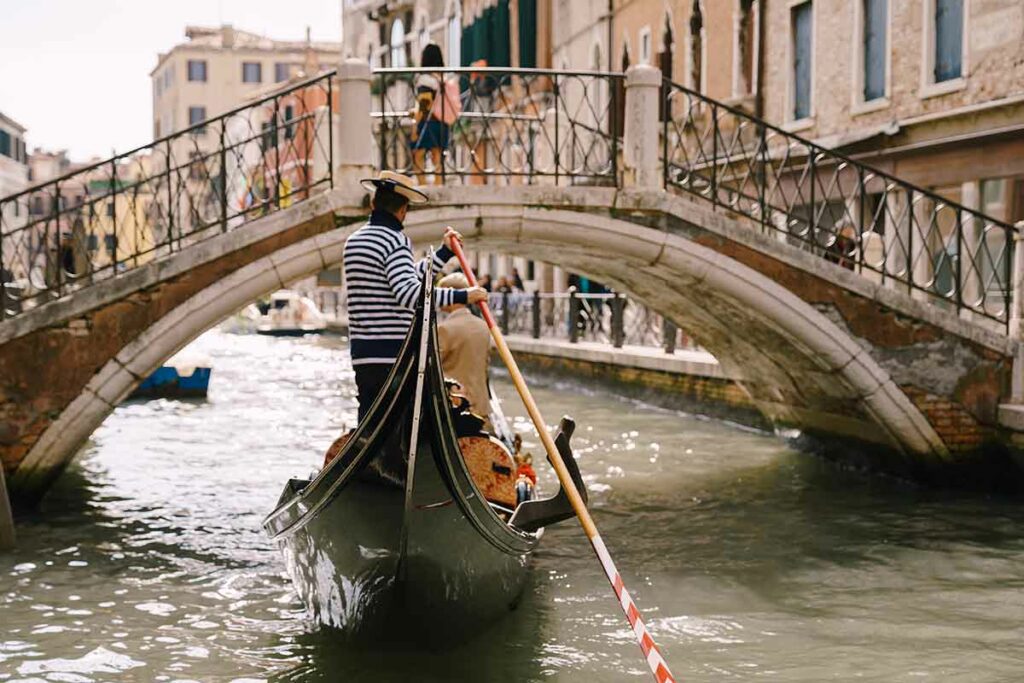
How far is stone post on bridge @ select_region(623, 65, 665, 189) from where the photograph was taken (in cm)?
579

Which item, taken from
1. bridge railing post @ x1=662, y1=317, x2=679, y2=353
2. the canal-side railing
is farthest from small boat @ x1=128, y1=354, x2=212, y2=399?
bridge railing post @ x1=662, y1=317, x2=679, y2=353

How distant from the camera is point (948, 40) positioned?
7.54m

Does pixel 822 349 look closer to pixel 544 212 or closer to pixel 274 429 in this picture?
pixel 544 212

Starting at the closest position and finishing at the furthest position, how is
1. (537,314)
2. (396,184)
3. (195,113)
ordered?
(396,184) → (537,314) → (195,113)

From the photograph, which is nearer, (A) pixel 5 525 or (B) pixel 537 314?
(A) pixel 5 525

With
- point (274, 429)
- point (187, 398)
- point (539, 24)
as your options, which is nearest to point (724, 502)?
point (274, 429)

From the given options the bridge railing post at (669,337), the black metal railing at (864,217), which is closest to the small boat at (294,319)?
the black metal railing at (864,217)

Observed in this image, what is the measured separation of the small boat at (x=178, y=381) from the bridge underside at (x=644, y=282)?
5.04 m

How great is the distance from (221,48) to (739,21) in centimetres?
2910

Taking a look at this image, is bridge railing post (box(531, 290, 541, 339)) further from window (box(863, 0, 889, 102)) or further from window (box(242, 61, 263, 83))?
window (box(242, 61, 263, 83))

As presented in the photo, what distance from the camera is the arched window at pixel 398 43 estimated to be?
19.2 meters

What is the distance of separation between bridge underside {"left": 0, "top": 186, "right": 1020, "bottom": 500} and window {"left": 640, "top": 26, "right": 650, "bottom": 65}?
18.1ft

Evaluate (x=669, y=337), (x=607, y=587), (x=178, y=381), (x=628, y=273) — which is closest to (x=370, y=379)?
(x=607, y=587)

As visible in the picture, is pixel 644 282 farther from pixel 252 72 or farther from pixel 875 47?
pixel 252 72
